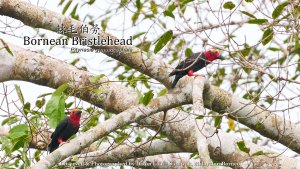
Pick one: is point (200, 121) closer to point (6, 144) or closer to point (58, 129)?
point (6, 144)

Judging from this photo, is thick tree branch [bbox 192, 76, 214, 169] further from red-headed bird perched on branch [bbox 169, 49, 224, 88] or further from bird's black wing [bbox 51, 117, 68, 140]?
bird's black wing [bbox 51, 117, 68, 140]

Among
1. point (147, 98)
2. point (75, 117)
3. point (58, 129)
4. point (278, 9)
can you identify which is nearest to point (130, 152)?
point (75, 117)

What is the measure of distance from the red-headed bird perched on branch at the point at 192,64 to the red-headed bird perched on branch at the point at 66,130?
804 mm

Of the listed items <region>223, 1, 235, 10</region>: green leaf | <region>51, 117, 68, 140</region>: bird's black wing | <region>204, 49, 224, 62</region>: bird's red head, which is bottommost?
<region>51, 117, 68, 140</region>: bird's black wing

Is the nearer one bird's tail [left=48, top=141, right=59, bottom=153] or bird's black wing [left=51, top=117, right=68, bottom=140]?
bird's tail [left=48, top=141, right=59, bottom=153]

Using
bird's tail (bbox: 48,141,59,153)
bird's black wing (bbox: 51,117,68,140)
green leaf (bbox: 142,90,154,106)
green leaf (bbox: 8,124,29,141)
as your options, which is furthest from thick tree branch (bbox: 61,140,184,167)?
green leaf (bbox: 8,124,29,141)

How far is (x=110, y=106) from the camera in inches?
156

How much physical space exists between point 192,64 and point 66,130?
1377 mm

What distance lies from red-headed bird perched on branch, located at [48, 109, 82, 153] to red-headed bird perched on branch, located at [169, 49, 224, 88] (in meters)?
0.80

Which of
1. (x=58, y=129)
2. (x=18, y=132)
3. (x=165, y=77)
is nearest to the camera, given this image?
(x=18, y=132)

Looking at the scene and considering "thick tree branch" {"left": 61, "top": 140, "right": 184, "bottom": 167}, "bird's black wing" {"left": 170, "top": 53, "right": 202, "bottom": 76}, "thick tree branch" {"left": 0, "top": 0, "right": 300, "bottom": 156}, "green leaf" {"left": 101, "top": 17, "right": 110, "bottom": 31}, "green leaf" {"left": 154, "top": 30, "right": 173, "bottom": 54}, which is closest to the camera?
"green leaf" {"left": 154, "top": 30, "right": 173, "bottom": 54}

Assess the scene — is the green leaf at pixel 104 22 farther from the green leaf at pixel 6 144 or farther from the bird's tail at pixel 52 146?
the green leaf at pixel 6 144

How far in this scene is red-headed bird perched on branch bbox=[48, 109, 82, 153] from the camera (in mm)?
4336

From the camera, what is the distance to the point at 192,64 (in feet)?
11.2
